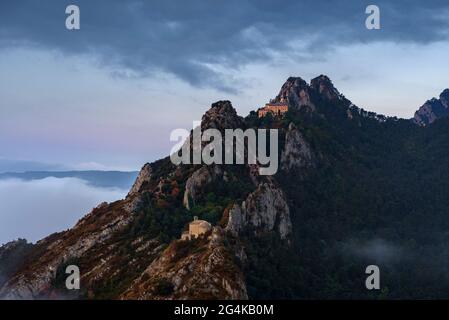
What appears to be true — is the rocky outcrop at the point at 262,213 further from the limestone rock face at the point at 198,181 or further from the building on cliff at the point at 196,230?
the building on cliff at the point at 196,230

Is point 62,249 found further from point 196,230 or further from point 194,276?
point 194,276

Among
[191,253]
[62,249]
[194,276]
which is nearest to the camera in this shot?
[194,276]

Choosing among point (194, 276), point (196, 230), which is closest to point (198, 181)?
point (196, 230)

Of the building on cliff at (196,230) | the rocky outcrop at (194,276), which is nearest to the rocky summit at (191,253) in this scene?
the rocky outcrop at (194,276)

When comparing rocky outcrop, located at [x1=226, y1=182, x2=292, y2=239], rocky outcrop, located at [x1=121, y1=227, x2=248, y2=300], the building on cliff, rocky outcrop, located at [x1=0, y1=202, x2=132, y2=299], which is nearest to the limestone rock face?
rocky outcrop, located at [x1=226, y1=182, x2=292, y2=239]

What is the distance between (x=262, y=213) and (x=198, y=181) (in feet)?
58.7

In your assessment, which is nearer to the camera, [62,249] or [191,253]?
[191,253]

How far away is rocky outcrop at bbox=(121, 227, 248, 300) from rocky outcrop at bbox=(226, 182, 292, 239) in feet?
80.1

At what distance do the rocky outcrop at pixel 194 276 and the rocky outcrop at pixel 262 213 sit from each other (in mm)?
24422

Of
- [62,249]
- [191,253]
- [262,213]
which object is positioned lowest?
[62,249]

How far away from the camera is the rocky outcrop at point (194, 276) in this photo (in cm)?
10975

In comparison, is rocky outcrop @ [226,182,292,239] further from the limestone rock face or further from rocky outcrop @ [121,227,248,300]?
rocky outcrop @ [121,227,248,300]

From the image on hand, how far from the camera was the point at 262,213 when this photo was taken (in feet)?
571
